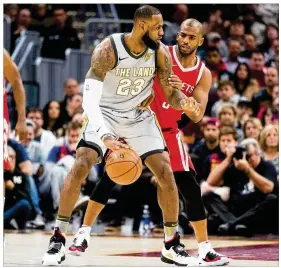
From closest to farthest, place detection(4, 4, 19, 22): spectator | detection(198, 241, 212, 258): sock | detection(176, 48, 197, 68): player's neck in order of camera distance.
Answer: detection(198, 241, 212, 258): sock < detection(176, 48, 197, 68): player's neck < detection(4, 4, 19, 22): spectator

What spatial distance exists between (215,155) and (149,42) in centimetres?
455

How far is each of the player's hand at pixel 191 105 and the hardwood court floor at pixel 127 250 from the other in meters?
1.15

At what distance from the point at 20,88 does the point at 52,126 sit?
20.5 feet

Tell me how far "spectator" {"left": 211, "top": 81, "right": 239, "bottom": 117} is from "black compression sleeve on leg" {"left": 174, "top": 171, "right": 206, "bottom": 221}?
232 inches

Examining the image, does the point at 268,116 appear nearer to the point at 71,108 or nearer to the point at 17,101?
the point at 71,108

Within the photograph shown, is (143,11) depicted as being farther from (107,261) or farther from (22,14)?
(22,14)

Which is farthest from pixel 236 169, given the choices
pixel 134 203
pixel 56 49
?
pixel 56 49

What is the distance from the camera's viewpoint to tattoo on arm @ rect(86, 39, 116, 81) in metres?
5.94

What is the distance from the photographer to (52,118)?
488 inches

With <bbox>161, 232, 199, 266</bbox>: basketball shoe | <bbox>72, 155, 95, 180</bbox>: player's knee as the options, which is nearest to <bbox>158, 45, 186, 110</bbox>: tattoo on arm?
<bbox>72, 155, 95, 180</bbox>: player's knee

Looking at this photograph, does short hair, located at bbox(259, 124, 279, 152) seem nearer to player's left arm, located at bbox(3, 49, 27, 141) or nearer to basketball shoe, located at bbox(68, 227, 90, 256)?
basketball shoe, located at bbox(68, 227, 90, 256)

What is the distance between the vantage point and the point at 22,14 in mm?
14875

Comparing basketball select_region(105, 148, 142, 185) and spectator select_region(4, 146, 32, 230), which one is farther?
spectator select_region(4, 146, 32, 230)

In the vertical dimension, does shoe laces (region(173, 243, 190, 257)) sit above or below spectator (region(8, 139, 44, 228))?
above
